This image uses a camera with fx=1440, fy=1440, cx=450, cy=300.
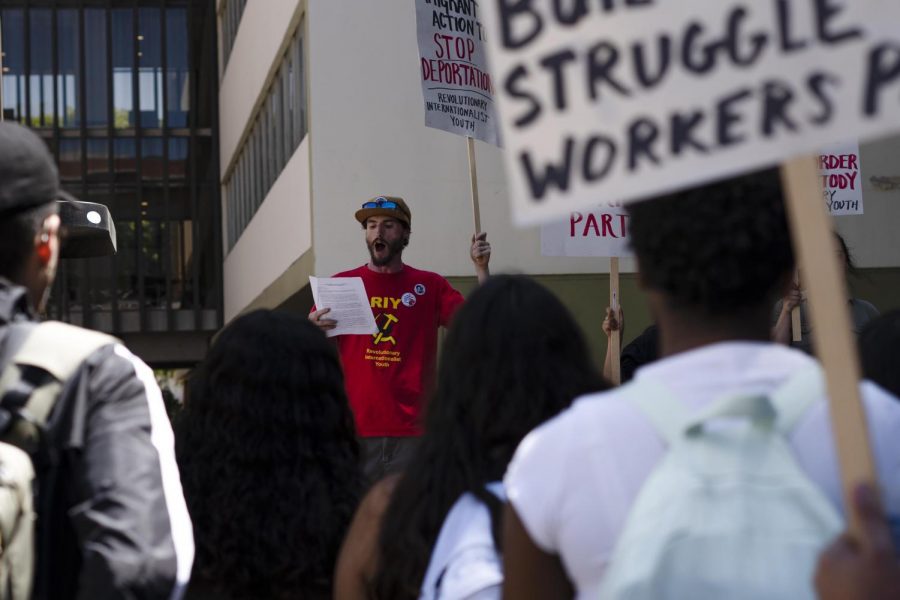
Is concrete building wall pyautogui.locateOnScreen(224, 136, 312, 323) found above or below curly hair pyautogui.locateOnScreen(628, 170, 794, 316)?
above

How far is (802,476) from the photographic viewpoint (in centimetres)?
191

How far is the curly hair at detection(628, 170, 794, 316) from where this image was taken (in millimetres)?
2051

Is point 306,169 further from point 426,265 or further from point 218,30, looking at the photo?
point 218,30

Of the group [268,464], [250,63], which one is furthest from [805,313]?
[250,63]

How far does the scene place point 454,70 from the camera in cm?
859

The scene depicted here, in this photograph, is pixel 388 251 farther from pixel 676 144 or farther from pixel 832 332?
pixel 832 332

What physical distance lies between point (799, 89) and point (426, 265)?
11243mm

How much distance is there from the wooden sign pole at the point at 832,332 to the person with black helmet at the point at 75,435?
4.05 feet

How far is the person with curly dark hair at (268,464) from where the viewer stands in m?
3.21

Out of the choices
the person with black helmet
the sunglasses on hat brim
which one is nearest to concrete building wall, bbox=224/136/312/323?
the sunglasses on hat brim

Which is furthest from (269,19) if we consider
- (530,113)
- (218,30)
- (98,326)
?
(530,113)

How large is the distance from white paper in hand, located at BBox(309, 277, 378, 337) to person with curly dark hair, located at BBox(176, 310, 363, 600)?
3.98 m

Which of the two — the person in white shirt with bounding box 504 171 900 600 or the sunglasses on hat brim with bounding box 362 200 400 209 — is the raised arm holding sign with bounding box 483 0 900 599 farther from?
the sunglasses on hat brim with bounding box 362 200 400 209

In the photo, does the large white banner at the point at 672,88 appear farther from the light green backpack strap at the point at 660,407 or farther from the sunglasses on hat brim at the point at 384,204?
the sunglasses on hat brim at the point at 384,204
